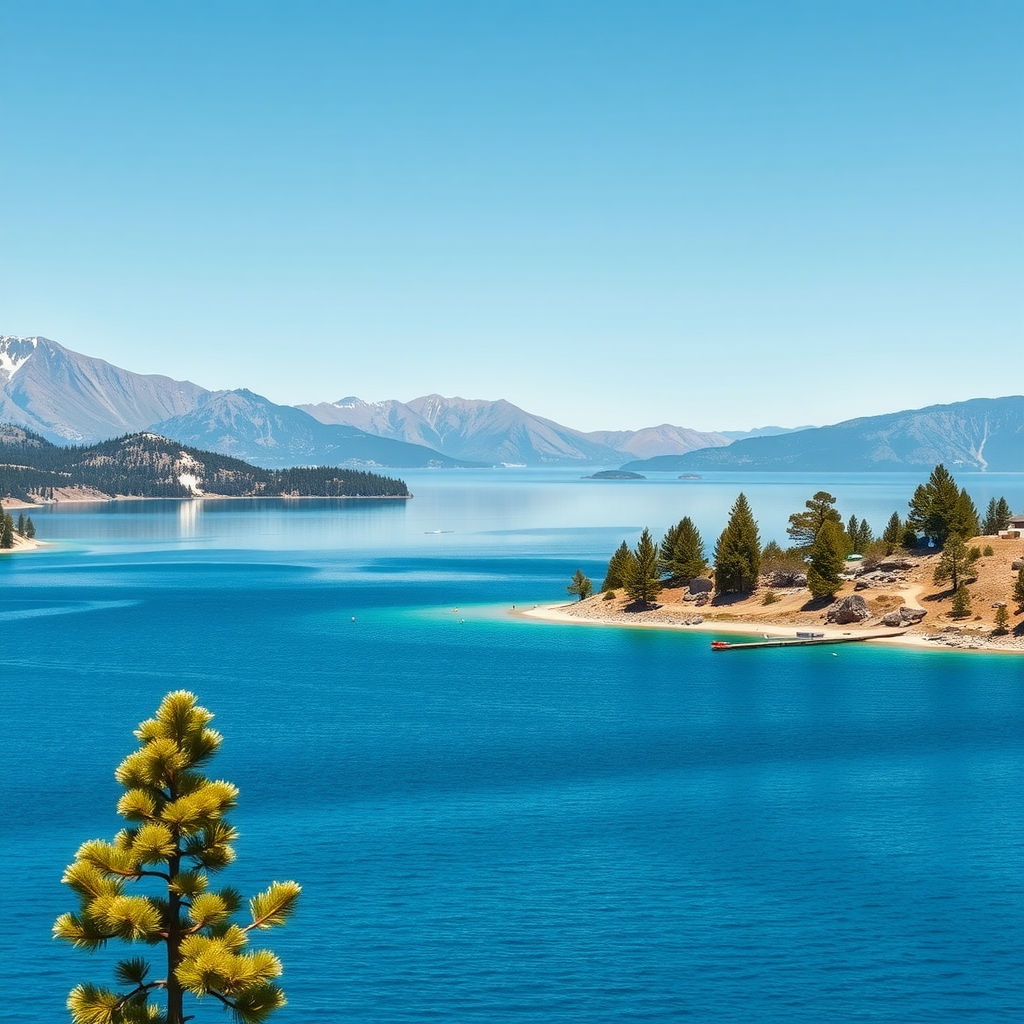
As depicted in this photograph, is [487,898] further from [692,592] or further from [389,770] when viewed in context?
[692,592]

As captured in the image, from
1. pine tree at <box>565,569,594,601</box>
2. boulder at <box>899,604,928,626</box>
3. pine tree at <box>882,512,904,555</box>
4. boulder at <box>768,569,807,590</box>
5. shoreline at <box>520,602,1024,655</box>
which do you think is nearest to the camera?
shoreline at <box>520,602,1024,655</box>

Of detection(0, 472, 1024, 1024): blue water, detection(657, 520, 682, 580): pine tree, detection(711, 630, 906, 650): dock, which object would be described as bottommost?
detection(0, 472, 1024, 1024): blue water

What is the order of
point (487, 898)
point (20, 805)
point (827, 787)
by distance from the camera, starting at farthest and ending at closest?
point (827, 787), point (20, 805), point (487, 898)

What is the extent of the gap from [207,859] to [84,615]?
147 meters

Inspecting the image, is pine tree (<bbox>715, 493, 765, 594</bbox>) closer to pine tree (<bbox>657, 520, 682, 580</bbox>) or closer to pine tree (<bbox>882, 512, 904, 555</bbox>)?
pine tree (<bbox>657, 520, 682, 580</bbox>)

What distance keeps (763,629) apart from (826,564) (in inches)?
447

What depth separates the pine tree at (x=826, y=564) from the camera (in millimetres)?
145375

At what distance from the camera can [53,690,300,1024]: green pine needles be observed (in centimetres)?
2450

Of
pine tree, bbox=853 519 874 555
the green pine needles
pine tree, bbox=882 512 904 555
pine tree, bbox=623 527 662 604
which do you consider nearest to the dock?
pine tree, bbox=623 527 662 604

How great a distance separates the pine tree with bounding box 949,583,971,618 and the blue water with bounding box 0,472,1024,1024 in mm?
14062

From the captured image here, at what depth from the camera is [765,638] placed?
459ft

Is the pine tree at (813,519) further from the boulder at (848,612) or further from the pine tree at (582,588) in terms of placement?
the pine tree at (582,588)

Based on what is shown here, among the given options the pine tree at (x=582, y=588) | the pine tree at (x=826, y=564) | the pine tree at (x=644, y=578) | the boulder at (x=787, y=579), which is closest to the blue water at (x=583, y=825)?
the pine tree at (x=826, y=564)

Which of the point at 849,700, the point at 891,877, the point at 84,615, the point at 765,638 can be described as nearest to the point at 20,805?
the point at 891,877
